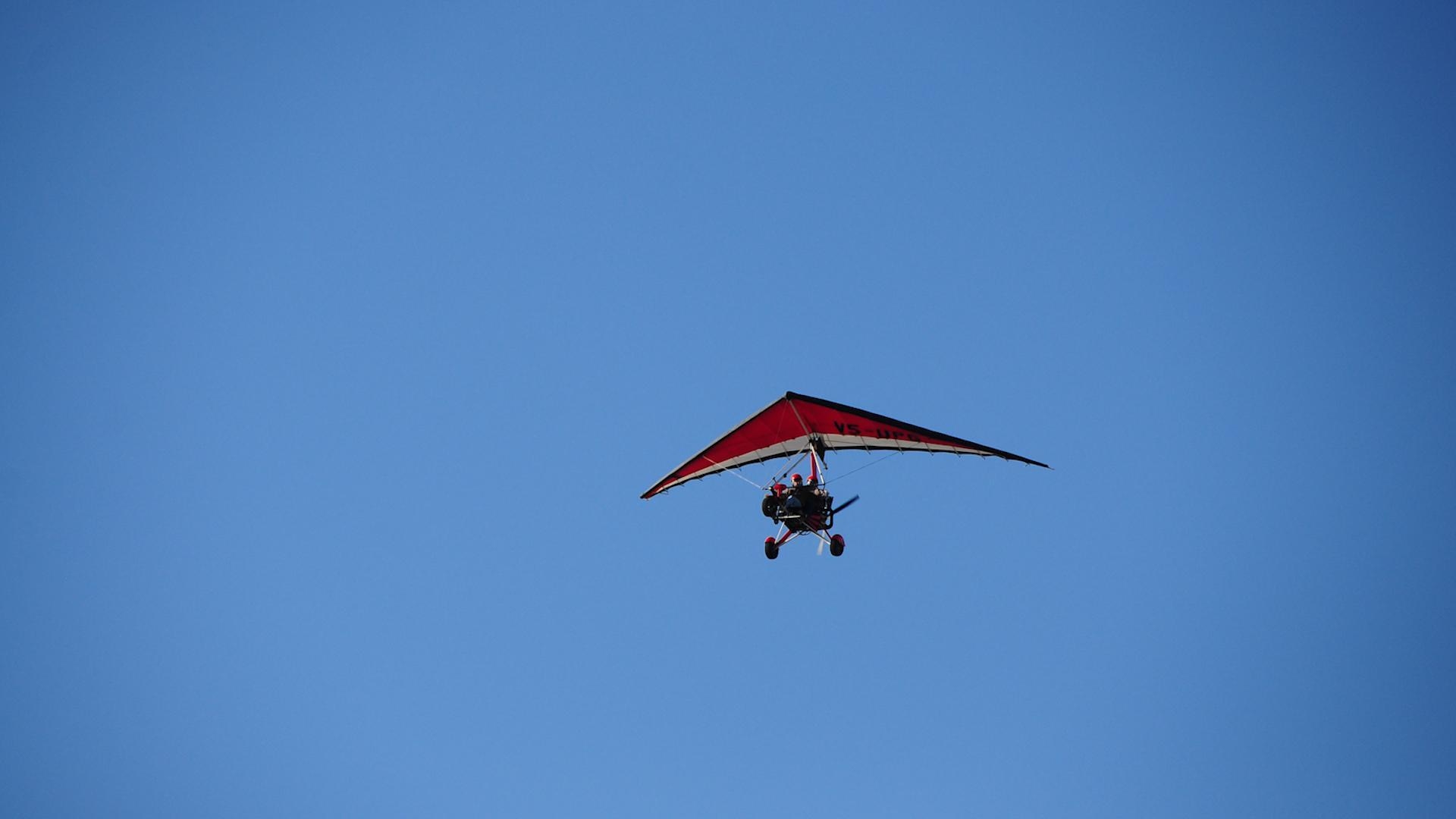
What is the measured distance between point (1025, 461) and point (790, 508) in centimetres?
513

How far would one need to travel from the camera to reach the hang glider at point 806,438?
28.9 meters

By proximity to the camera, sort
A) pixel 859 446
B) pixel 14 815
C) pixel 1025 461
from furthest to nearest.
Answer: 1. pixel 14 815
2. pixel 859 446
3. pixel 1025 461

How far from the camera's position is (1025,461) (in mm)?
28281

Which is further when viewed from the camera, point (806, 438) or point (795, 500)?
point (806, 438)

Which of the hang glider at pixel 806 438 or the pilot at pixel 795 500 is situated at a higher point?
the hang glider at pixel 806 438

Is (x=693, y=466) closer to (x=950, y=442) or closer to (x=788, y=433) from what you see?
(x=788, y=433)

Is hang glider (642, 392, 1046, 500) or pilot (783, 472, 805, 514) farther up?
hang glider (642, 392, 1046, 500)

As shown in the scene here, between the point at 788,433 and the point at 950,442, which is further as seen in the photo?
the point at 788,433

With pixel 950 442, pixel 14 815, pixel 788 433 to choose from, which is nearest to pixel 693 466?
pixel 788 433

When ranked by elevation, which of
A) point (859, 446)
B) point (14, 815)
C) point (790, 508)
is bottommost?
point (790, 508)

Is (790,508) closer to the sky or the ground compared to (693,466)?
closer to the ground

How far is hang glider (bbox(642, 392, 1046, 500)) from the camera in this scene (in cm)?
2894

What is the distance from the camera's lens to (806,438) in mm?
31422

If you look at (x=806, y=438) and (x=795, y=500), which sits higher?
(x=806, y=438)
